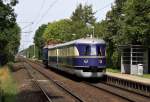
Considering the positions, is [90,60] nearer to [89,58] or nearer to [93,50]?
[89,58]

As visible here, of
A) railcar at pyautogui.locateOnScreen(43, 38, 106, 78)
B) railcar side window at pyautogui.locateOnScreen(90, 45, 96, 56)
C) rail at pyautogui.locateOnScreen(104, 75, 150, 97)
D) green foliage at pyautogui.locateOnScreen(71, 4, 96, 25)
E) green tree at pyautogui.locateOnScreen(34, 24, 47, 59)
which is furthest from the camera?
green tree at pyautogui.locateOnScreen(34, 24, 47, 59)

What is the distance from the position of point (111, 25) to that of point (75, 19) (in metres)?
60.5

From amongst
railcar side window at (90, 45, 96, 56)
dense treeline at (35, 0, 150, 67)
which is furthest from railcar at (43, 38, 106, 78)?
dense treeline at (35, 0, 150, 67)

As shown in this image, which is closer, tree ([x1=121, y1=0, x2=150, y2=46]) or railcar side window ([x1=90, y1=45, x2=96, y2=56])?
railcar side window ([x1=90, y1=45, x2=96, y2=56])

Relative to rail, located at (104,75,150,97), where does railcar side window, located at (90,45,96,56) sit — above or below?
above

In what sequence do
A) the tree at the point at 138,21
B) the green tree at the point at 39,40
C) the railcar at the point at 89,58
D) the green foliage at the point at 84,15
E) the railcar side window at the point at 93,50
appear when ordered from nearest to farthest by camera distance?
the railcar at the point at 89,58 → the railcar side window at the point at 93,50 → the tree at the point at 138,21 → the green foliage at the point at 84,15 → the green tree at the point at 39,40

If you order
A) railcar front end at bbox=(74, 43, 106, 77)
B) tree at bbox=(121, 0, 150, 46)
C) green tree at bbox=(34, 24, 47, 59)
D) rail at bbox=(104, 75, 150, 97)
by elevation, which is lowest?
rail at bbox=(104, 75, 150, 97)

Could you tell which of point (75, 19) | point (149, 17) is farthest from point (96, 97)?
point (75, 19)

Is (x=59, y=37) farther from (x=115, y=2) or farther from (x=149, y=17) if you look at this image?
(x=149, y=17)

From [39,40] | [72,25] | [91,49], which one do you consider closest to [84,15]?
[72,25]

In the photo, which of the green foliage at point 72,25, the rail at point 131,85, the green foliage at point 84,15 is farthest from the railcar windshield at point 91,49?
the green foliage at point 84,15

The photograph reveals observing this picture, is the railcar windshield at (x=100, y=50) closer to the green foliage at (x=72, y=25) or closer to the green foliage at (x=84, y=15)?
the green foliage at (x=72, y=25)

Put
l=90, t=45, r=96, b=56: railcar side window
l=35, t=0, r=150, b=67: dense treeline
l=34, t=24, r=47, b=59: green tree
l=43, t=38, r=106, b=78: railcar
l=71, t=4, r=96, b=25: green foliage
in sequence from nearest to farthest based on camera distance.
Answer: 1. l=43, t=38, r=106, b=78: railcar
2. l=90, t=45, r=96, b=56: railcar side window
3. l=35, t=0, r=150, b=67: dense treeline
4. l=71, t=4, r=96, b=25: green foliage
5. l=34, t=24, r=47, b=59: green tree

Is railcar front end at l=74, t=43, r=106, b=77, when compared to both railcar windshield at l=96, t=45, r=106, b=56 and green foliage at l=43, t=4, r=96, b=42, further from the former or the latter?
green foliage at l=43, t=4, r=96, b=42
